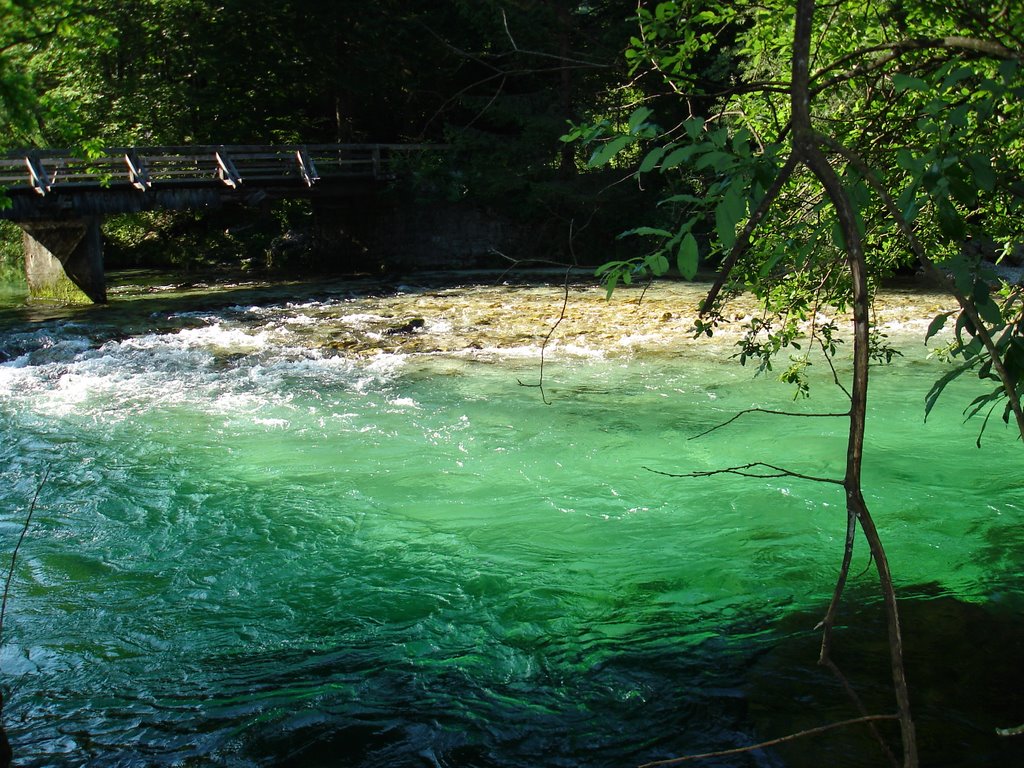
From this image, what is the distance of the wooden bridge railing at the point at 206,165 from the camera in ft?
53.0

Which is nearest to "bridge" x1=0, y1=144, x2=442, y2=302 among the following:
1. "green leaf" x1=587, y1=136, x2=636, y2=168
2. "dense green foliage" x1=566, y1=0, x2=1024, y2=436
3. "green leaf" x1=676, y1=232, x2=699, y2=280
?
"dense green foliage" x1=566, y1=0, x2=1024, y2=436

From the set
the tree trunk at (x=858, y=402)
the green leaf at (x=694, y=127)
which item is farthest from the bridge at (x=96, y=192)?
the tree trunk at (x=858, y=402)

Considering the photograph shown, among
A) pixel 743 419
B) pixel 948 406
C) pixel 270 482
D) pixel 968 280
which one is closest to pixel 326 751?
pixel 968 280

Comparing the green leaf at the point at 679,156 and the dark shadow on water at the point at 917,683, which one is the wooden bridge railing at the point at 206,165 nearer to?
the dark shadow on water at the point at 917,683

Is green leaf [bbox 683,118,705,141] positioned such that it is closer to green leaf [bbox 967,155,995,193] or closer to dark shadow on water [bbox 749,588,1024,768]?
green leaf [bbox 967,155,995,193]

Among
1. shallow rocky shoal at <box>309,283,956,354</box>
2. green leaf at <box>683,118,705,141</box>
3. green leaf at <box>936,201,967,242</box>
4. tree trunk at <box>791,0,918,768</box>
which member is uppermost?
green leaf at <box>683,118,705,141</box>

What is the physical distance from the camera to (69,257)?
1717 centimetres

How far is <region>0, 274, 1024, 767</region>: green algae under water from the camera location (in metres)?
4.00

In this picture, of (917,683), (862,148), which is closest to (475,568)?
(917,683)

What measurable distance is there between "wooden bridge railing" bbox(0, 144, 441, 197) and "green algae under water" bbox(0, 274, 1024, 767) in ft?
22.9

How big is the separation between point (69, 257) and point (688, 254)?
1779 centimetres

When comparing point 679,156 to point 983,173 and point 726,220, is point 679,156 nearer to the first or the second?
point 726,220

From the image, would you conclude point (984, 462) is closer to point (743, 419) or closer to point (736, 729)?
point (743, 419)

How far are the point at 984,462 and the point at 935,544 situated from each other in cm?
196
